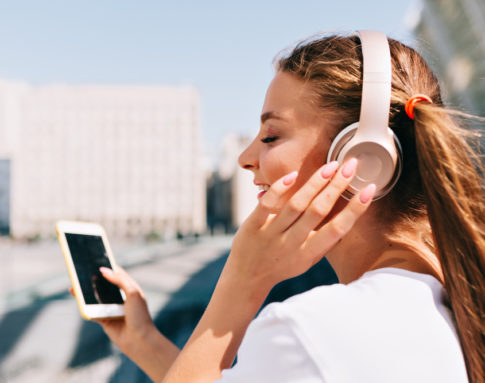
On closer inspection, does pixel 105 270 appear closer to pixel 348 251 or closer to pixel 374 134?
pixel 348 251

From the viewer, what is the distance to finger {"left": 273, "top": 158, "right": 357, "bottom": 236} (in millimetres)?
651

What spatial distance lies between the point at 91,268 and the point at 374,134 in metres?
0.83

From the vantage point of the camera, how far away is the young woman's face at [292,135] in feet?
2.68

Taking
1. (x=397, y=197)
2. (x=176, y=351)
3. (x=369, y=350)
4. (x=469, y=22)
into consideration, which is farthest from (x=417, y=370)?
(x=469, y=22)

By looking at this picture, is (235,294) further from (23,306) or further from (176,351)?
(23,306)

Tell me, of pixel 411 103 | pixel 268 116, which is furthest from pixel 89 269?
pixel 411 103

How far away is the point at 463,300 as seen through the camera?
63cm

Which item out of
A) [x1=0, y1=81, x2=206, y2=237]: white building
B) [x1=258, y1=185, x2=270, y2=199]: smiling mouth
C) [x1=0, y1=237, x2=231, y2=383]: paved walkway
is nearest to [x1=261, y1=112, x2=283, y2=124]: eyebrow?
[x1=258, y1=185, x2=270, y2=199]: smiling mouth

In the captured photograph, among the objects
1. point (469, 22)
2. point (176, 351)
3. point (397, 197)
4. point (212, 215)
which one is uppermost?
point (469, 22)

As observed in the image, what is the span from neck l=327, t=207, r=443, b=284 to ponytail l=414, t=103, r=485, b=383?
0.07 meters

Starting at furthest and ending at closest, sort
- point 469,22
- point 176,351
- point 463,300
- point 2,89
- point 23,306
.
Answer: point 2,89
point 469,22
point 23,306
point 176,351
point 463,300

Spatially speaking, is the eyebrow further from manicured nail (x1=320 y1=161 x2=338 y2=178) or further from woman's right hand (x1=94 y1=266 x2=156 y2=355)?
woman's right hand (x1=94 y1=266 x2=156 y2=355)

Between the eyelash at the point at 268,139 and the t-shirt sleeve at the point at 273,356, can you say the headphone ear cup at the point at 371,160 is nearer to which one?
Result: the eyelash at the point at 268,139

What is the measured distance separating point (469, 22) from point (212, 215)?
76975 mm
